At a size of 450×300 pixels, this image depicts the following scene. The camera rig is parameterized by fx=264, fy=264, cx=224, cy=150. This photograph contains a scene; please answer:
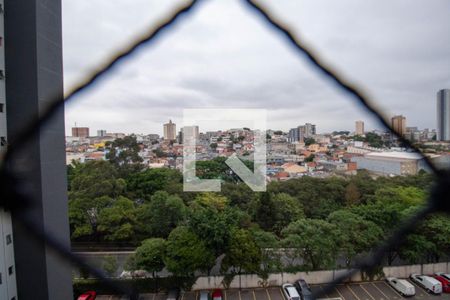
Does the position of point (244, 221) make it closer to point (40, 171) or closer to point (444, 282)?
point (444, 282)

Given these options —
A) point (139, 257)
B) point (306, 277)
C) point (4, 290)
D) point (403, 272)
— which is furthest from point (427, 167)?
point (403, 272)

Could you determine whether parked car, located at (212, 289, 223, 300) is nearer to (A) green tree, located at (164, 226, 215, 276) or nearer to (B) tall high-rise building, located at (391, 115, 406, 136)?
(A) green tree, located at (164, 226, 215, 276)

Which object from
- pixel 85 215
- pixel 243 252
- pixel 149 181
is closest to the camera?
pixel 243 252

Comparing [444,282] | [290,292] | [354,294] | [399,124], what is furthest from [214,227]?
[399,124]

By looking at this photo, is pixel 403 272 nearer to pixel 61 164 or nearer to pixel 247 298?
pixel 247 298

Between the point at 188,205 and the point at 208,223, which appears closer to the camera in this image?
the point at 208,223

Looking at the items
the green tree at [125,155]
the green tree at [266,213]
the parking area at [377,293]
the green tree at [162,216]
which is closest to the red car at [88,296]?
the green tree at [162,216]
